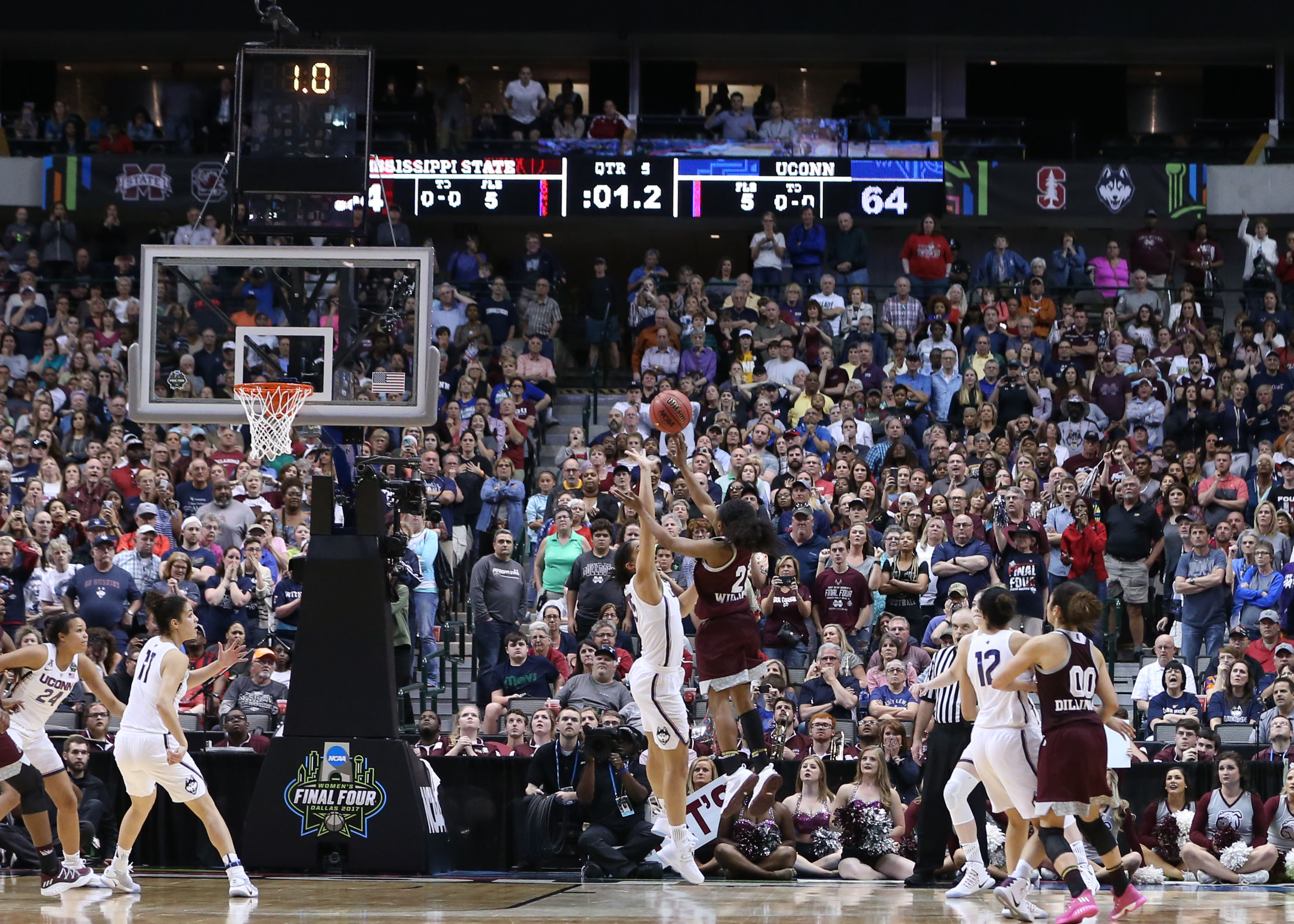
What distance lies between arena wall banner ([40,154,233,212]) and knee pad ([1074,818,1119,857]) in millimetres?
18880

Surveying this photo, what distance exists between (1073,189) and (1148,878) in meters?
14.3

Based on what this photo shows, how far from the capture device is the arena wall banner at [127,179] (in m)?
25.4

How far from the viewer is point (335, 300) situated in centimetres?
1566

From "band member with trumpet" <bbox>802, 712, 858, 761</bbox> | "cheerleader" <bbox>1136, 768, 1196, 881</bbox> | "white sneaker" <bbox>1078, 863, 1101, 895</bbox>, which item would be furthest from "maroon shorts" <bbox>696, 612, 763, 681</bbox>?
"cheerleader" <bbox>1136, 768, 1196, 881</bbox>

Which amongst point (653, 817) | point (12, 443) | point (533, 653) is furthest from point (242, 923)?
point (12, 443)

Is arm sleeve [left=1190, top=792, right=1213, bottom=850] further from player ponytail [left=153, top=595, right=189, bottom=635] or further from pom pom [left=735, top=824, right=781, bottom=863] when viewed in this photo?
player ponytail [left=153, top=595, right=189, bottom=635]

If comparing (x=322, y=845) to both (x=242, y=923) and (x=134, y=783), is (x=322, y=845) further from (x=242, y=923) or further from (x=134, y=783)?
(x=242, y=923)

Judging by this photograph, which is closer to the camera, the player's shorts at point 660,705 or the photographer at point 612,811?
the player's shorts at point 660,705

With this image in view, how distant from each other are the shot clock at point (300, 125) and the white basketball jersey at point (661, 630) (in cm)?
406

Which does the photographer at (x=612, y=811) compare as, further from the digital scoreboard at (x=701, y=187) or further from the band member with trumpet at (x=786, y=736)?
the digital scoreboard at (x=701, y=187)

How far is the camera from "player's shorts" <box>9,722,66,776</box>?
11.7m

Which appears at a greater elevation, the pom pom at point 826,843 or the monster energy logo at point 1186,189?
the monster energy logo at point 1186,189

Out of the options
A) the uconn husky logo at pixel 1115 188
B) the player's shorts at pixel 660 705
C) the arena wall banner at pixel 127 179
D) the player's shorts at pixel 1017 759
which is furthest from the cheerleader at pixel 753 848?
the arena wall banner at pixel 127 179

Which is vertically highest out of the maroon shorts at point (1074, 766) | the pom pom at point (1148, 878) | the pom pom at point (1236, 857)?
the maroon shorts at point (1074, 766)
